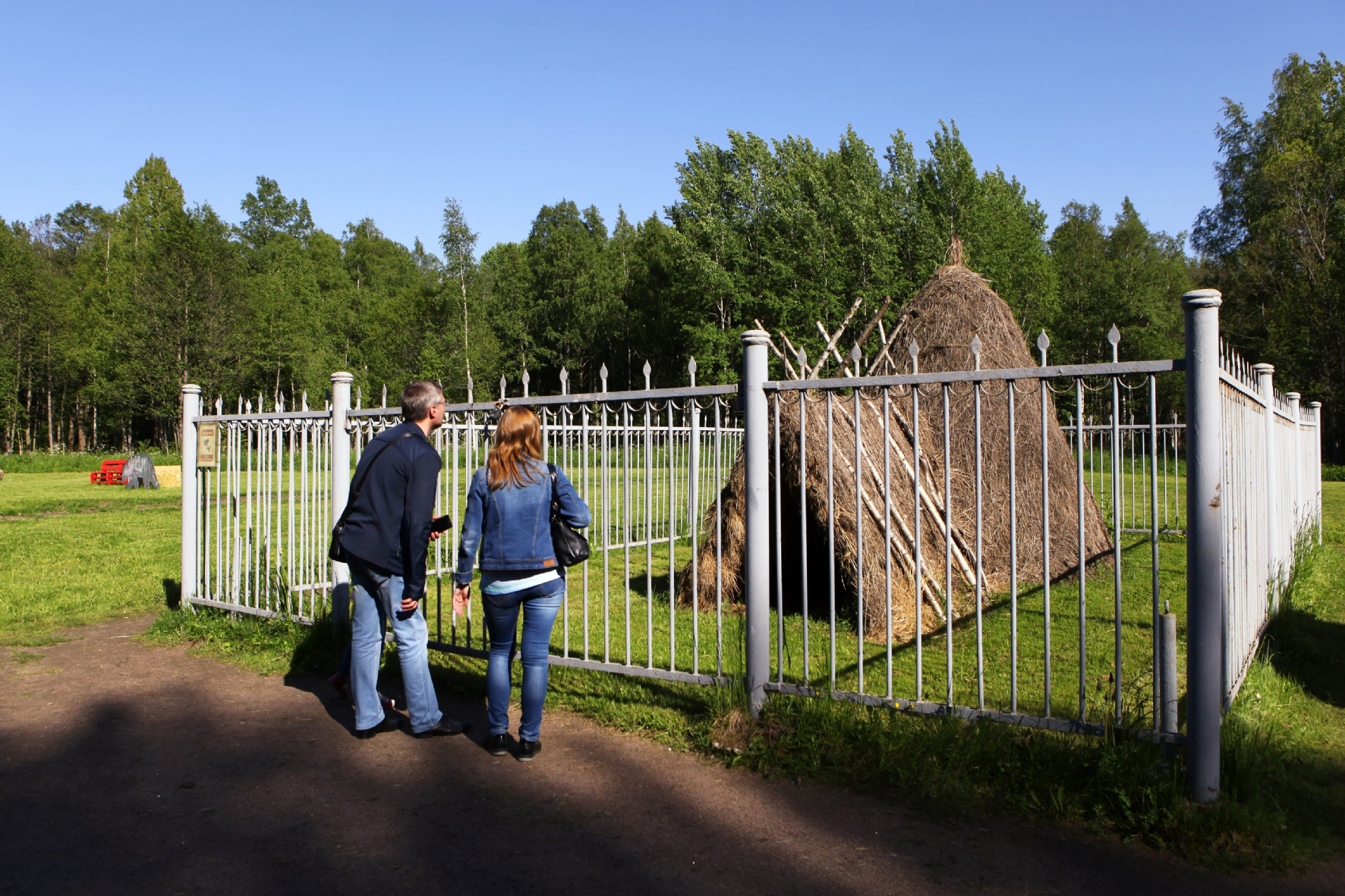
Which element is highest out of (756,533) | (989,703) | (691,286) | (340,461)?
(691,286)

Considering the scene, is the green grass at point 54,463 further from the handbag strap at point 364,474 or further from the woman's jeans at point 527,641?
the woman's jeans at point 527,641

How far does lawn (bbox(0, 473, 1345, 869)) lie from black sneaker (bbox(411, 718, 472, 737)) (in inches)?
24.8

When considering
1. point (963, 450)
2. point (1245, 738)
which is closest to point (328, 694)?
point (1245, 738)

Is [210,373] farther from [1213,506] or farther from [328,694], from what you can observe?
[1213,506]

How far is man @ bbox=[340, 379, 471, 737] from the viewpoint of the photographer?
14.7 feet

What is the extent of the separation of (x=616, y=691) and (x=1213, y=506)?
3.25m

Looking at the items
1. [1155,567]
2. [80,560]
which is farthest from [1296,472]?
[80,560]

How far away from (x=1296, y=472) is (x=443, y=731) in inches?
340

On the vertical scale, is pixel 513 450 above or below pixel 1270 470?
above

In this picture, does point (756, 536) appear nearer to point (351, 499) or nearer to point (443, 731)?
point (443, 731)

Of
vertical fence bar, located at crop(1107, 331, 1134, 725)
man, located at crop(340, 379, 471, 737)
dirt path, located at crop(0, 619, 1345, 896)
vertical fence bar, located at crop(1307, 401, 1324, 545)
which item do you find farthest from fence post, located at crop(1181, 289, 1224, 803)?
vertical fence bar, located at crop(1307, 401, 1324, 545)

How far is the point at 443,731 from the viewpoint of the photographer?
15.6 ft

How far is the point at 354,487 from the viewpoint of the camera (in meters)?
4.62

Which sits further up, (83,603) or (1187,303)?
(1187,303)
